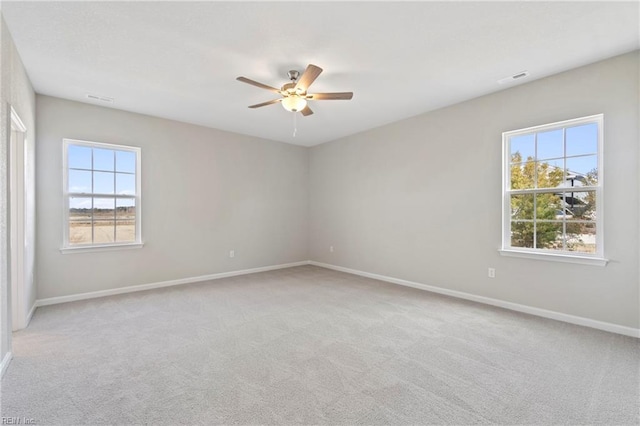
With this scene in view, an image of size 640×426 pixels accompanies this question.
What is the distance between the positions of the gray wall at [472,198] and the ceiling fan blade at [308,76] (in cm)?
245

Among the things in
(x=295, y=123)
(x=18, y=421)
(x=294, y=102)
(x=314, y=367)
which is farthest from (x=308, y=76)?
(x=18, y=421)

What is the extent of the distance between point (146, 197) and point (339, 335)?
377 cm

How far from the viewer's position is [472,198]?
4.05 m

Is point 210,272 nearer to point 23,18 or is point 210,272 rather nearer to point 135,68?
point 135,68

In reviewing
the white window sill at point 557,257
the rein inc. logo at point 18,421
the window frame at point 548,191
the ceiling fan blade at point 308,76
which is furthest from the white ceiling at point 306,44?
the rein inc. logo at point 18,421

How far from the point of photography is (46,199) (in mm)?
3857

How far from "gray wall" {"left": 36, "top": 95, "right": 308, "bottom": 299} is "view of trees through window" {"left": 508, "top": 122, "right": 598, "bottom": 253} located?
14.0 feet

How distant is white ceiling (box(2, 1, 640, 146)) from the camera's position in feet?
7.33

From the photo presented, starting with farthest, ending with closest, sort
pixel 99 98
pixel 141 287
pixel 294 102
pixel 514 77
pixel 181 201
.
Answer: pixel 181 201
pixel 141 287
pixel 99 98
pixel 514 77
pixel 294 102

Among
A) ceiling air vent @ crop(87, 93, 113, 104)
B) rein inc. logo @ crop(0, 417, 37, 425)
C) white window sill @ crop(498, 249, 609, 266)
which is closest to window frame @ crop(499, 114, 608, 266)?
white window sill @ crop(498, 249, 609, 266)

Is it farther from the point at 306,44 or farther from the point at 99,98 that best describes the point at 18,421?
the point at 99,98

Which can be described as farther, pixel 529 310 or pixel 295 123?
pixel 295 123

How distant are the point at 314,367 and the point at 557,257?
3.00 meters

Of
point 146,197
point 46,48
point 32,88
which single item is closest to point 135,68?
point 46,48
